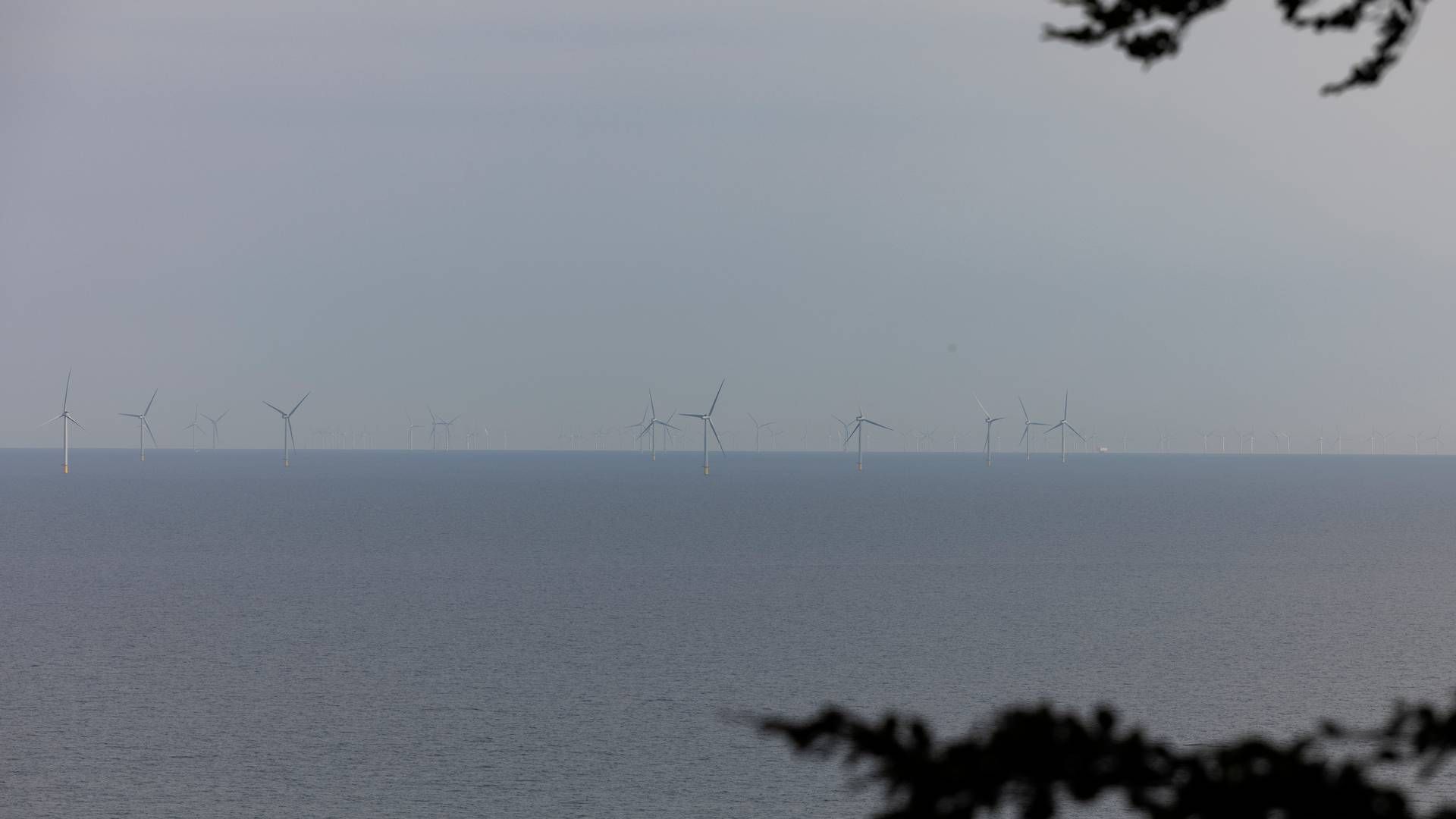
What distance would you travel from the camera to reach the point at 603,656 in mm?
71438

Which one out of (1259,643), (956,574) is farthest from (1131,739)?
(956,574)

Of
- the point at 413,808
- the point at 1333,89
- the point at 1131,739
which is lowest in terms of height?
the point at 413,808

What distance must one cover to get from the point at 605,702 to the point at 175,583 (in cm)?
5359

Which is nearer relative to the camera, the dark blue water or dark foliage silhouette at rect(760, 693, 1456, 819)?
dark foliage silhouette at rect(760, 693, 1456, 819)

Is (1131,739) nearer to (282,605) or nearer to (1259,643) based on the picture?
(1259,643)

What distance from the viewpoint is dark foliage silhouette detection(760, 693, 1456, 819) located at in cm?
566

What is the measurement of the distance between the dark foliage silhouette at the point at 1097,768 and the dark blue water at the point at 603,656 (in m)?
38.3

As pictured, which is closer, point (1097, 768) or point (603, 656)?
point (1097, 768)

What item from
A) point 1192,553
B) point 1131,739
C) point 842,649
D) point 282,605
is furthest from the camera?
point 1192,553

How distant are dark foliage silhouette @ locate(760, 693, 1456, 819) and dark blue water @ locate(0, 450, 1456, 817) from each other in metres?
38.3

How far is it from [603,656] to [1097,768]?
66.8 meters

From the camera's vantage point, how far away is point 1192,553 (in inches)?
5197

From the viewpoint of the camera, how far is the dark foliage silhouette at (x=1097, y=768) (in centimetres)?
566

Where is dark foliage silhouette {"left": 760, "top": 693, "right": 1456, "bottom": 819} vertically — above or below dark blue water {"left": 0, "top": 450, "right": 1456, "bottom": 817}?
above
